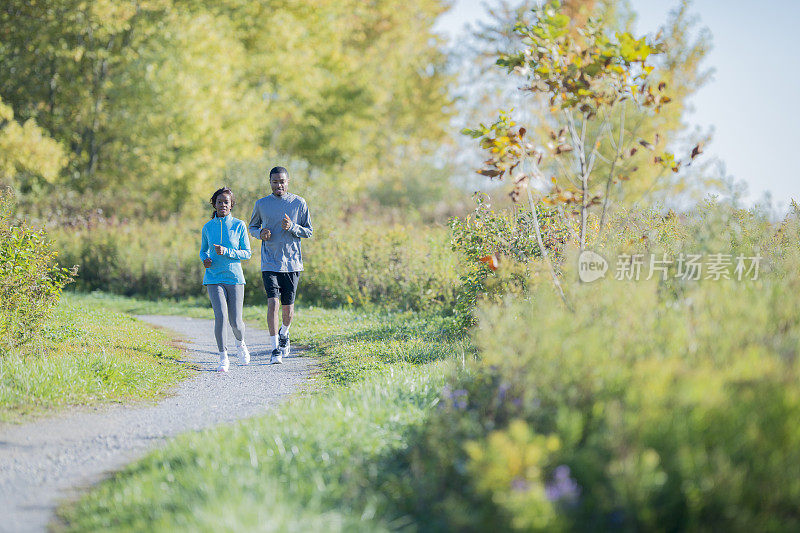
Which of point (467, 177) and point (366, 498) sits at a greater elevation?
point (467, 177)

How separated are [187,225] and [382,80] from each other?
17568 millimetres

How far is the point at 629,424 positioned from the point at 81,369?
5.32 meters

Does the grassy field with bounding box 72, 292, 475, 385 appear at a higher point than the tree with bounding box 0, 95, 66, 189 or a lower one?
lower

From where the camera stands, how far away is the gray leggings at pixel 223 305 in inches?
308

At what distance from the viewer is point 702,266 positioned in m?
5.21

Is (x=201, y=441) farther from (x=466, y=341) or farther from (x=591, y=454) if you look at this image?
(x=466, y=341)

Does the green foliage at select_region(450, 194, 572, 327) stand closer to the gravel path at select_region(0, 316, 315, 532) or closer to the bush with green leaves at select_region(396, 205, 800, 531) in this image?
the gravel path at select_region(0, 316, 315, 532)

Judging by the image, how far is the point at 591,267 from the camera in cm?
569

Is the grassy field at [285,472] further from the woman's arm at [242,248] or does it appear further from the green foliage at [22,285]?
the green foliage at [22,285]

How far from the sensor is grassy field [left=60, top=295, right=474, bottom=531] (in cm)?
347

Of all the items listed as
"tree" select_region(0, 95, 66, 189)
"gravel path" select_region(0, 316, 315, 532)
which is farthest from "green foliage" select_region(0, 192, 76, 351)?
"tree" select_region(0, 95, 66, 189)

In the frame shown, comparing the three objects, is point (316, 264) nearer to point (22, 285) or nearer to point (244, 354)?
point (244, 354)

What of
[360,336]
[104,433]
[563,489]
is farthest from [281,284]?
[563,489]

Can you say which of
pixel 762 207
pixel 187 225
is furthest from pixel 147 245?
pixel 762 207
